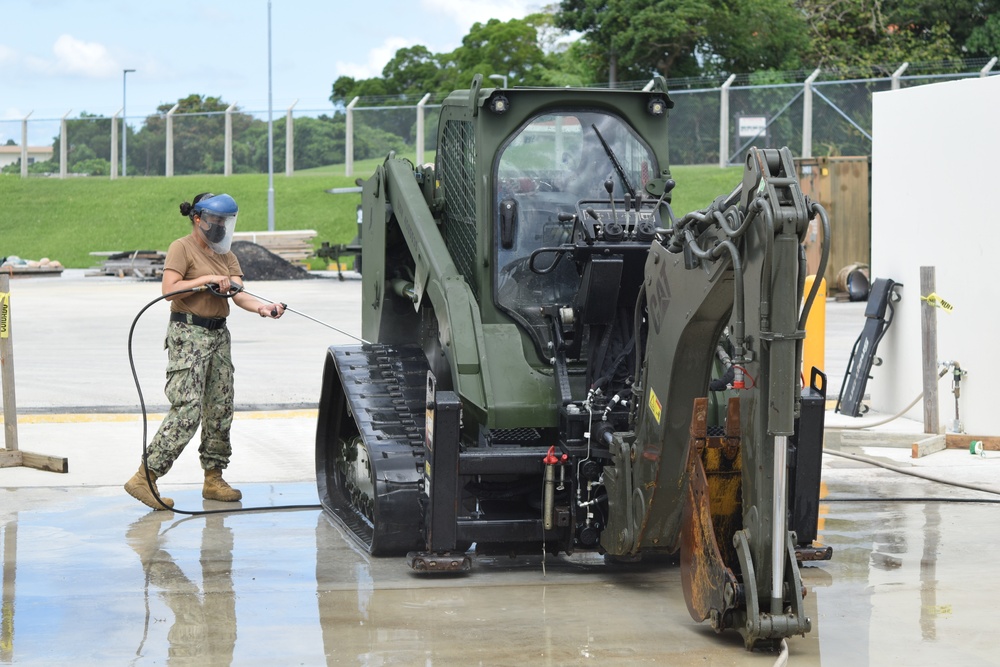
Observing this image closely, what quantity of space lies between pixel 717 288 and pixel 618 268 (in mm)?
1360

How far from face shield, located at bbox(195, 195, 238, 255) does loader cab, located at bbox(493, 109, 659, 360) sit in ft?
6.60

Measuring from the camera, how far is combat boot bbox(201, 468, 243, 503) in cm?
883

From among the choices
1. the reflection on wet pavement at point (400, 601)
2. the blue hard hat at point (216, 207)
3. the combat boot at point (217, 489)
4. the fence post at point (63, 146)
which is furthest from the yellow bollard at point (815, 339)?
the fence post at point (63, 146)

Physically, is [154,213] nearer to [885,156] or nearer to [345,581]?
[885,156]

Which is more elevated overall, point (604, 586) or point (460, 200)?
point (460, 200)

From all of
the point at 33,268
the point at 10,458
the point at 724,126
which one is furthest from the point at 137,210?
the point at 10,458

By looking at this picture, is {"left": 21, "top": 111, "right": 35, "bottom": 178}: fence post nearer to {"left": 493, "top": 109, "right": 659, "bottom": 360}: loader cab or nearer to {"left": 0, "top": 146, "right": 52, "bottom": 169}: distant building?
{"left": 0, "top": 146, "right": 52, "bottom": 169}: distant building

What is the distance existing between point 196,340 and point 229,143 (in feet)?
122

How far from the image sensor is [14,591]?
6.64 m

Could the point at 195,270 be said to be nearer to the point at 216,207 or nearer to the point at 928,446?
the point at 216,207

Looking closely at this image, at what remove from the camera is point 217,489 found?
8828 mm

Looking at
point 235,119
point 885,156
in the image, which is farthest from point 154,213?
point 885,156

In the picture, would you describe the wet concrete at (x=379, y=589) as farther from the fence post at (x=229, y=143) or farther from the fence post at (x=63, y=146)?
the fence post at (x=63, y=146)

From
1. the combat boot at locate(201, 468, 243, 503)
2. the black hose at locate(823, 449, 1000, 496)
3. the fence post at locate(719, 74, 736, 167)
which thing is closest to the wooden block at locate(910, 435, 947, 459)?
the black hose at locate(823, 449, 1000, 496)
